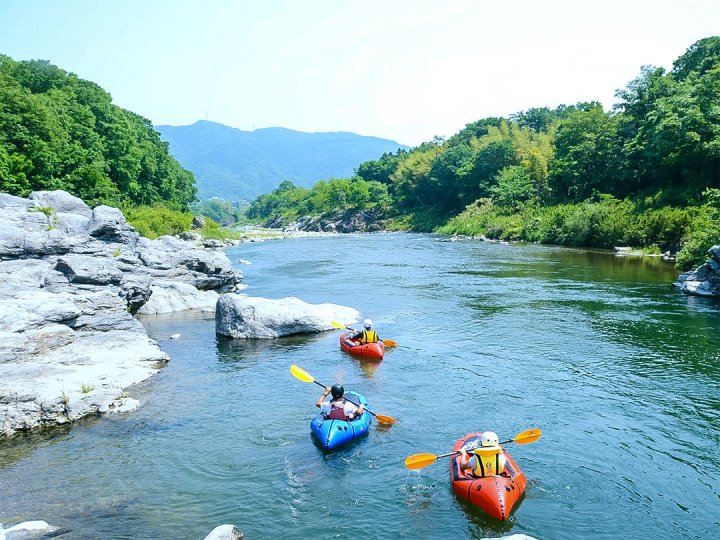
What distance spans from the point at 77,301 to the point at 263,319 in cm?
592

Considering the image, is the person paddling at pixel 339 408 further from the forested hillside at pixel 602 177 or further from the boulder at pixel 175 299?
the forested hillside at pixel 602 177

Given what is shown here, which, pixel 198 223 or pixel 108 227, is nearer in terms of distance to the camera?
pixel 108 227

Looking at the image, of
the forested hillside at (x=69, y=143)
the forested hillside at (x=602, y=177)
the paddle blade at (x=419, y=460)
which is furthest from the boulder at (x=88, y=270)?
the forested hillside at (x=602, y=177)

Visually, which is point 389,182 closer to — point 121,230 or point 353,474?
point 121,230

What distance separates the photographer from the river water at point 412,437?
9.40 metres

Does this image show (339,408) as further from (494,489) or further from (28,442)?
(28,442)

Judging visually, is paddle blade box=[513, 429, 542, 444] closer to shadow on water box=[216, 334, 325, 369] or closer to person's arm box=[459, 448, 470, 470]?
person's arm box=[459, 448, 470, 470]

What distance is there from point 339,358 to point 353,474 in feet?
24.2

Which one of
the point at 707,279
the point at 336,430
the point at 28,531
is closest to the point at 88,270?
the point at 336,430

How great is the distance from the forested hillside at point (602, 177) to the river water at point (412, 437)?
48.9ft

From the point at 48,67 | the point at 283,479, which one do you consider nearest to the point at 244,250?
the point at 48,67

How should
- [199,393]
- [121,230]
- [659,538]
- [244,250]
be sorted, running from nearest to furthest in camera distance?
[659,538]
[199,393]
[121,230]
[244,250]

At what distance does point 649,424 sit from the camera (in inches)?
500

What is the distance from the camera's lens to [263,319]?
2034cm
